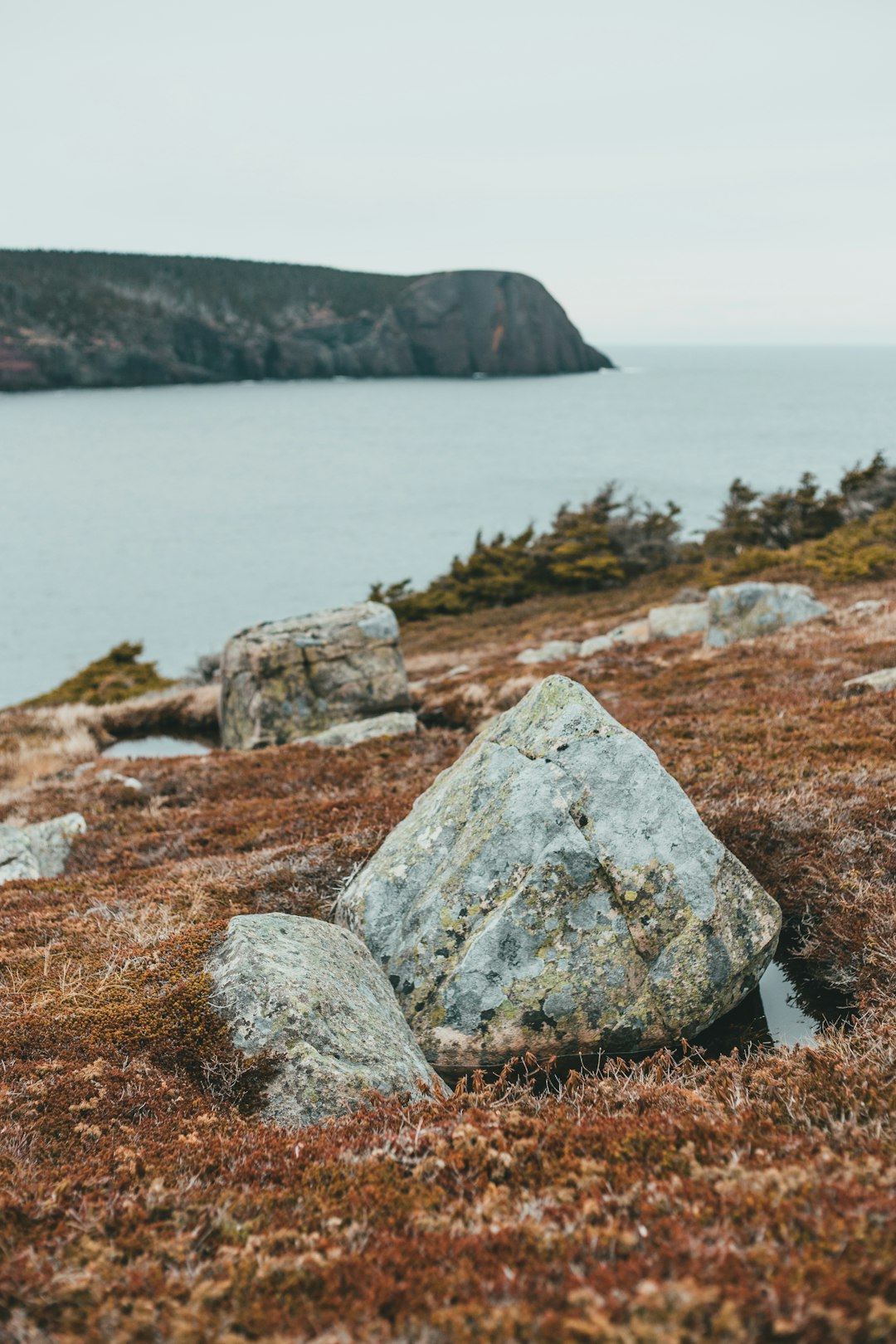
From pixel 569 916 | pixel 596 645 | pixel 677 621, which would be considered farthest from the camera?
pixel 677 621

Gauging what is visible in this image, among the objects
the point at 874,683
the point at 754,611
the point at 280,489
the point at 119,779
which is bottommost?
the point at 119,779

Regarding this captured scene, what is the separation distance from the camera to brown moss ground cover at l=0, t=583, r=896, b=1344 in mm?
2443

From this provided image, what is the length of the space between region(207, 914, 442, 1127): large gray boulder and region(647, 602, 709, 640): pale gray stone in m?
18.7

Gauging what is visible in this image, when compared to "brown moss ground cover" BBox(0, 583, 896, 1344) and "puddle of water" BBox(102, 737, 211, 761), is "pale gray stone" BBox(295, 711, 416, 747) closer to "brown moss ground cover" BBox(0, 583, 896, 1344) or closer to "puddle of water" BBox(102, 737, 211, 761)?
"puddle of water" BBox(102, 737, 211, 761)

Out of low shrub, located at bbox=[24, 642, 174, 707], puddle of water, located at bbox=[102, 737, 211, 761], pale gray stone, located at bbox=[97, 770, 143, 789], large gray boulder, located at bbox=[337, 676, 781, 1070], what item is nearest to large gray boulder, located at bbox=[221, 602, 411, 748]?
puddle of water, located at bbox=[102, 737, 211, 761]

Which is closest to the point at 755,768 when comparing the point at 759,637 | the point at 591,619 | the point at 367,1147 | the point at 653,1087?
Answer: the point at 653,1087

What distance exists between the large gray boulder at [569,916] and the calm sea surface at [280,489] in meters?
37.6

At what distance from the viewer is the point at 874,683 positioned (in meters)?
11.9

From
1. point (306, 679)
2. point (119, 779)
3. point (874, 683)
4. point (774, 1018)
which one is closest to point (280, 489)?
point (306, 679)

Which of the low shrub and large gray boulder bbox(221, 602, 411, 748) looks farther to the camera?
the low shrub

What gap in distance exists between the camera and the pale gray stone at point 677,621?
2312cm

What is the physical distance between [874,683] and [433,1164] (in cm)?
1101

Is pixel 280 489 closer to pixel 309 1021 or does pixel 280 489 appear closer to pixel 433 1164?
pixel 309 1021

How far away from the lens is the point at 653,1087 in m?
4.27
